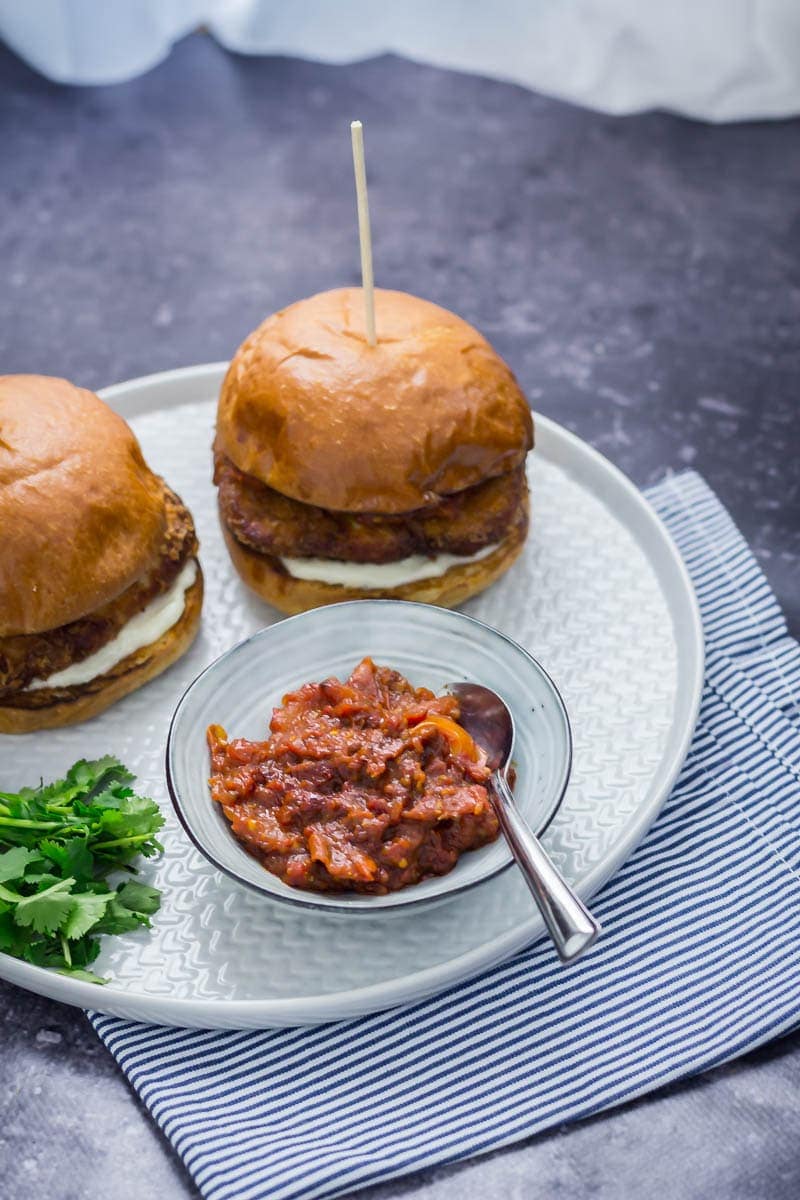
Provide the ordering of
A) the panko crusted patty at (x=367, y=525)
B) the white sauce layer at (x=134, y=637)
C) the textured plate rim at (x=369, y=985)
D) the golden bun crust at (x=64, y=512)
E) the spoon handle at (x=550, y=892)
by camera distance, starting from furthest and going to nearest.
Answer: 1. the panko crusted patty at (x=367, y=525)
2. the white sauce layer at (x=134, y=637)
3. the golden bun crust at (x=64, y=512)
4. the textured plate rim at (x=369, y=985)
5. the spoon handle at (x=550, y=892)

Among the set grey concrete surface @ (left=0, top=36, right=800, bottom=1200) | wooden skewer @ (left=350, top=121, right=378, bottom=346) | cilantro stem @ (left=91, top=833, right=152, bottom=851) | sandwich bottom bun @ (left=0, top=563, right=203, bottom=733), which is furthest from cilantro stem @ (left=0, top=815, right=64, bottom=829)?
grey concrete surface @ (left=0, top=36, right=800, bottom=1200)

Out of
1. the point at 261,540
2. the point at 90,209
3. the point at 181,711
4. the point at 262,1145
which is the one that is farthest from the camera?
the point at 90,209

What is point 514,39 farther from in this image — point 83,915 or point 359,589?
point 83,915

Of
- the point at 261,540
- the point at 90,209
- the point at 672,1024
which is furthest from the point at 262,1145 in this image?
the point at 90,209

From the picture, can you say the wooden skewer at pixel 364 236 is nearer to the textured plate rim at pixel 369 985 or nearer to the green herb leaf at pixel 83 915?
the textured plate rim at pixel 369 985

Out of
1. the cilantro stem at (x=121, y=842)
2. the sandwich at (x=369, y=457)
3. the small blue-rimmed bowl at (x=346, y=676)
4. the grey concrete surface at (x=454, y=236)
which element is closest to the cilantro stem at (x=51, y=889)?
the cilantro stem at (x=121, y=842)

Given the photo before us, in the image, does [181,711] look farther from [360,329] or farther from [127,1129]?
[360,329]

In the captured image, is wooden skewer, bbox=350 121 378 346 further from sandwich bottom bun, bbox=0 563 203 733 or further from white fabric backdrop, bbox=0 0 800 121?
white fabric backdrop, bbox=0 0 800 121

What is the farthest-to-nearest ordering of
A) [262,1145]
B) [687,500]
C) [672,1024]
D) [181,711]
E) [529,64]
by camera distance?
[529,64]
[687,500]
[181,711]
[672,1024]
[262,1145]
